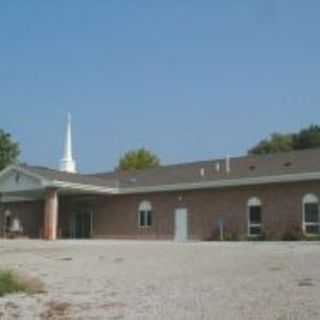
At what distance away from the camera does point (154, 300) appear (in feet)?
36.7

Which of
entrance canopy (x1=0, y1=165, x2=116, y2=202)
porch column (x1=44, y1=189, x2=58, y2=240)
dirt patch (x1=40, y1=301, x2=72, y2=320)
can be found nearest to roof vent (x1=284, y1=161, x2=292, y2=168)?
entrance canopy (x1=0, y1=165, x2=116, y2=202)

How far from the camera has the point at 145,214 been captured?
127 ft

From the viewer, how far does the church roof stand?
33.2 meters

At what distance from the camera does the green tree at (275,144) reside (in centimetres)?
6438

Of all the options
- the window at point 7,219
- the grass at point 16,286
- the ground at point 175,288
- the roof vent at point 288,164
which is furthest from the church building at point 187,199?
the grass at point 16,286

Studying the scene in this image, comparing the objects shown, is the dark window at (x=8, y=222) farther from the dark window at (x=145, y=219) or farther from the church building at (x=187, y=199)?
the dark window at (x=145, y=219)

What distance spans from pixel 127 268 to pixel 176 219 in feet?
65.8

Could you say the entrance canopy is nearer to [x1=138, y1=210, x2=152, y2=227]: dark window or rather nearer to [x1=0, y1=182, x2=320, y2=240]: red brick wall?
[x1=0, y1=182, x2=320, y2=240]: red brick wall

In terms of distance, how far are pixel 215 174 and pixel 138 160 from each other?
1386 inches

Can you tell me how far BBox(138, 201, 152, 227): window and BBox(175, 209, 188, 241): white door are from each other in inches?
82.2

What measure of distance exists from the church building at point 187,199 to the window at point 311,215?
48mm

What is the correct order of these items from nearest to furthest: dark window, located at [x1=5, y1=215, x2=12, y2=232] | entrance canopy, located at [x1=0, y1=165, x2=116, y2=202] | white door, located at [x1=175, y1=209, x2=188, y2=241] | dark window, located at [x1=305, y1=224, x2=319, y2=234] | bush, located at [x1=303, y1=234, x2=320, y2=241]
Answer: bush, located at [x1=303, y1=234, x2=320, y2=241] → dark window, located at [x1=305, y1=224, x2=319, y2=234] → white door, located at [x1=175, y1=209, x2=188, y2=241] → entrance canopy, located at [x1=0, y1=165, x2=116, y2=202] → dark window, located at [x1=5, y1=215, x2=12, y2=232]

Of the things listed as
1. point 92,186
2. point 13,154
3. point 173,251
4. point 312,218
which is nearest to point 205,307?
point 173,251

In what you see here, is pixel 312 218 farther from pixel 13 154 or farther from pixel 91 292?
pixel 13 154
